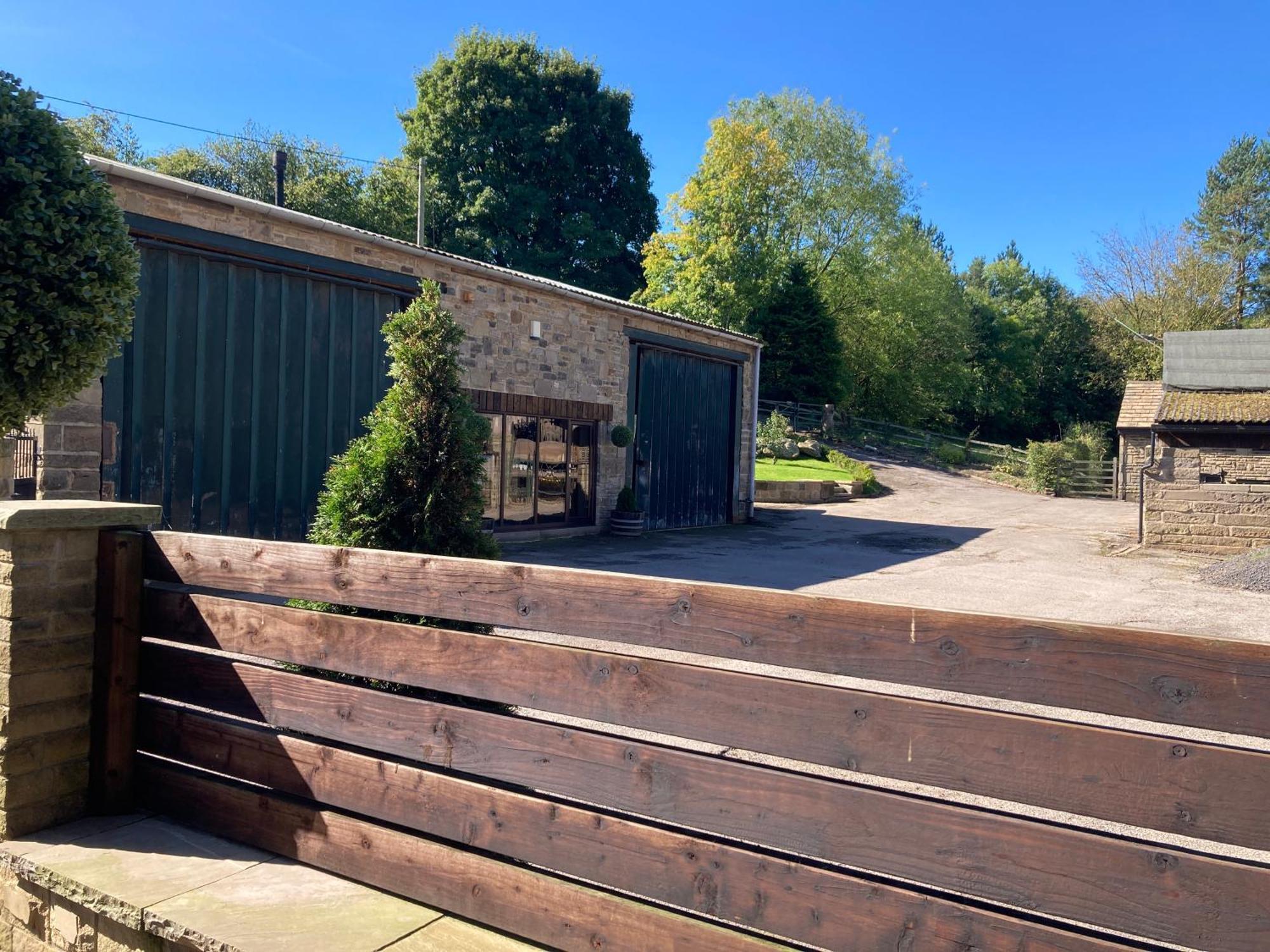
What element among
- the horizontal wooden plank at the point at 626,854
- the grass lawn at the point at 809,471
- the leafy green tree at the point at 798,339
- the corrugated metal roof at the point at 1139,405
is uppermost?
the leafy green tree at the point at 798,339

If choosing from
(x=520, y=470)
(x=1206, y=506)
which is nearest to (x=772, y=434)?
(x=1206, y=506)

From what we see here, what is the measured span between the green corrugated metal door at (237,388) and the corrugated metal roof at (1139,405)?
24.8 meters

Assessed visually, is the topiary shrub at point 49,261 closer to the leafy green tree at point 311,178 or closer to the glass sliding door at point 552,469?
the glass sliding door at point 552,469

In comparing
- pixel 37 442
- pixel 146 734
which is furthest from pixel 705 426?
pixel 146 734

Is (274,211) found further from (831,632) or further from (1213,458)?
(1213,458)

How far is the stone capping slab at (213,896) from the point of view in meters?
2.31

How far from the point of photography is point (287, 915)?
2.42 m

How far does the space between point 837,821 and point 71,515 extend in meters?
2.61

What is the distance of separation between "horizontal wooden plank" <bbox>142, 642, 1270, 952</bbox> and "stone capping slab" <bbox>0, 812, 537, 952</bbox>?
16.0 inches

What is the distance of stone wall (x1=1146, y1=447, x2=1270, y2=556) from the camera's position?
15.8m

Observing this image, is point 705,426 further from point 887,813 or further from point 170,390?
point 887,813

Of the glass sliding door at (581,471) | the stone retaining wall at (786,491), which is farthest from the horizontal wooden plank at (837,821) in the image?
the stone retaining wall at (786,491)

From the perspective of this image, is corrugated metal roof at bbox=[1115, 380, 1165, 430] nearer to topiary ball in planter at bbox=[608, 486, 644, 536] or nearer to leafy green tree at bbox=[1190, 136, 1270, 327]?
leafy green tree at bbox=[1190, 136, 1270, 327]

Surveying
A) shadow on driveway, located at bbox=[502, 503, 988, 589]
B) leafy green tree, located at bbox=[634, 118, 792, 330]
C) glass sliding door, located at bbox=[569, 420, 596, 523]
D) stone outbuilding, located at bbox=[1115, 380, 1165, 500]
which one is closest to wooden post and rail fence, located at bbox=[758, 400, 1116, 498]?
stone outbuilding, located at bbox=[1115, 380, 1165, 500]
